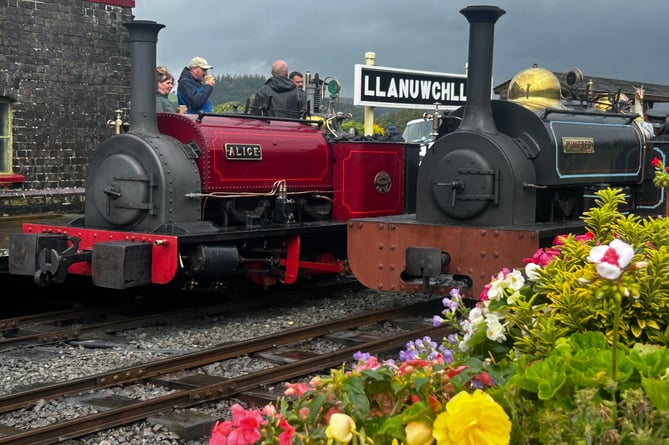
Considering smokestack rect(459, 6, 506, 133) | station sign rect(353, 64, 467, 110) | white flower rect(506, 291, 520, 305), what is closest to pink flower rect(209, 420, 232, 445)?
white flower rect(506, 291, 520, 305)

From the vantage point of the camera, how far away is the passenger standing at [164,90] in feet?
32.9

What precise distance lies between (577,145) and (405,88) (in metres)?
4.84

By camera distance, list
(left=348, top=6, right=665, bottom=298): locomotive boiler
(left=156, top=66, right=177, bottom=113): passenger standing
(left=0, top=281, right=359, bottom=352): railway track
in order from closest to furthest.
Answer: (left=0, top=281, right=359, bottom=352): railway track
(left=348, top=6, right=665, bottom=298): locomotive boiler
(left=156, top=66, right=177, bottom=113): passenger standing

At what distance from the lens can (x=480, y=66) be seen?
8.02 meters

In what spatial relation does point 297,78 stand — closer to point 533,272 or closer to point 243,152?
point 243,152

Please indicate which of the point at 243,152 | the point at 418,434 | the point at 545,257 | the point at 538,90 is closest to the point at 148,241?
the point at 243,152

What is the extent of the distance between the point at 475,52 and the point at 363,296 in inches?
133

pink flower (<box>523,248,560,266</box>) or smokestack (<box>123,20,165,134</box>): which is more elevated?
smokestack (<box>123,20,165,134</box>)

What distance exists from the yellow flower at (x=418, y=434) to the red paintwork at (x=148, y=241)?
5908 millimetres

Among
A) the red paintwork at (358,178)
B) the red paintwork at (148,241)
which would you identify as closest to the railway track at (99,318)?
the red paintwork at (148,241)

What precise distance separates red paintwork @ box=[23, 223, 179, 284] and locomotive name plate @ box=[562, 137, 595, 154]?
3493mm

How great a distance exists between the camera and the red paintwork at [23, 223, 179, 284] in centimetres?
802

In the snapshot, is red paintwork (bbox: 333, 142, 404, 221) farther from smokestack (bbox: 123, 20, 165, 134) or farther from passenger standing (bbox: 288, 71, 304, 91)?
smokestack (bbox: 123, 20, 165, 134)

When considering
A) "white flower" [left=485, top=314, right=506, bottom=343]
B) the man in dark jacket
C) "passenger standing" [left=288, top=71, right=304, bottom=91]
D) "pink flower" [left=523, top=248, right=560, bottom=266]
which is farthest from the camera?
"passenger standing" [left=288, top=71, right=304, bottom=91]
